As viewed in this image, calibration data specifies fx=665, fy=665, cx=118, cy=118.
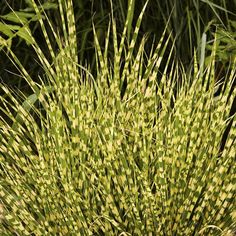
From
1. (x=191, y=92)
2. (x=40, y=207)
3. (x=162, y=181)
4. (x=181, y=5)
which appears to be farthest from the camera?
(x=181, y=5)

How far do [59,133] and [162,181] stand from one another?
0.28 m

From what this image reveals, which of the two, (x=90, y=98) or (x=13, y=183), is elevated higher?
(x=90, y=98)

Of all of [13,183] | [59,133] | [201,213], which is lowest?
[201,213]

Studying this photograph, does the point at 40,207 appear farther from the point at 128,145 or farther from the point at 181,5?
the point at 181,5

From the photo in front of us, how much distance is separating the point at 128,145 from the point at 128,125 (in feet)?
0.29

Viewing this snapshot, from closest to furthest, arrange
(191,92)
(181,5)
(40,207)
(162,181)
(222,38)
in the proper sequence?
1. (162,181)
2. (40,207)
3. (191,92)
4. (222,38)
5. (181,5)

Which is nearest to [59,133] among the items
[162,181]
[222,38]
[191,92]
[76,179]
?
[76,179]

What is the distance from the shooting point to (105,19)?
8.64 ft

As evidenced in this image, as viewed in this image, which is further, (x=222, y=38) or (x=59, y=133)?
(x=222, y=38)

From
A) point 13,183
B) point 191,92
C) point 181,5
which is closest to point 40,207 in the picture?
point 13,183

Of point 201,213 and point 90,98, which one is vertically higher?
point 90,98

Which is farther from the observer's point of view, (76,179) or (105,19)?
(105,19)

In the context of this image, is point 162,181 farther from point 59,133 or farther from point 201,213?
point 59,133

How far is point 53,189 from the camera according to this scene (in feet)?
5.22
